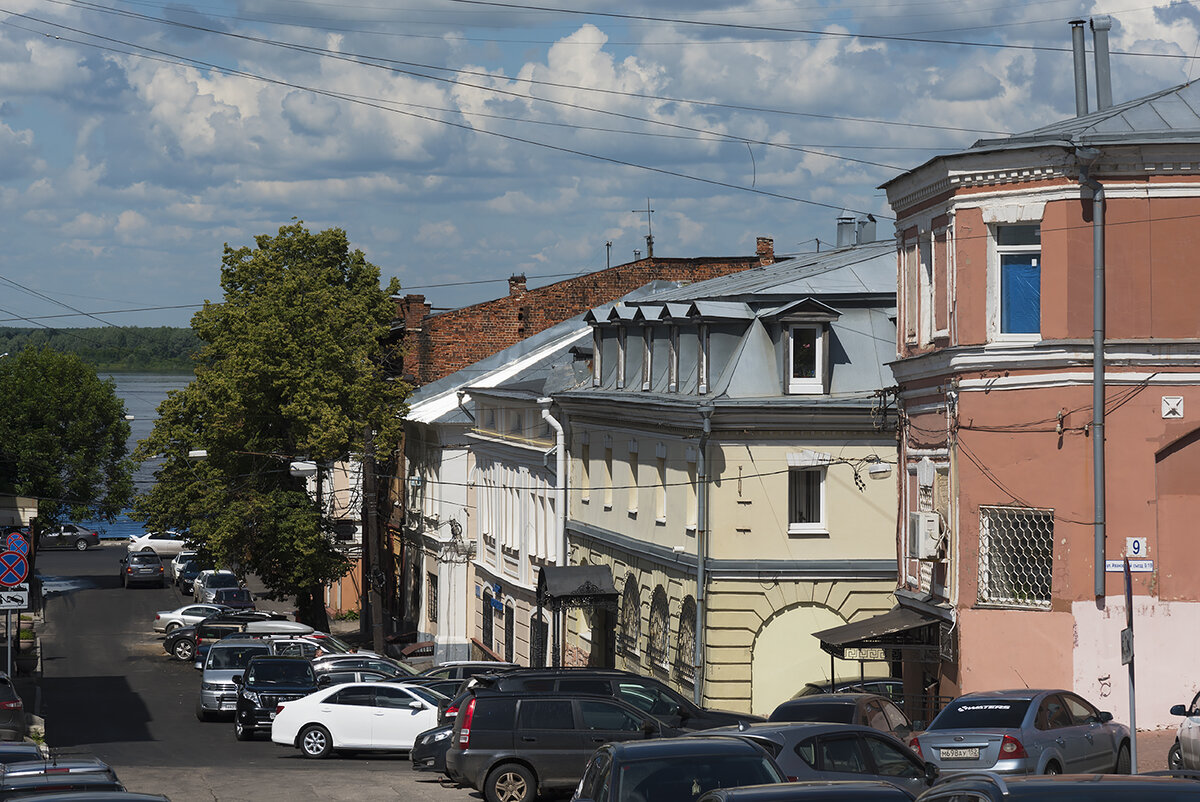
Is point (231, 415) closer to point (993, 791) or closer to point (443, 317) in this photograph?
point (443, 317)

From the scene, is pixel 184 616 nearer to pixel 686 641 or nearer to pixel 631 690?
pixel 686 641

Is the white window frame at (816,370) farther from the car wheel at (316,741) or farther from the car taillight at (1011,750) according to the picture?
the car taillight at (1011,750)

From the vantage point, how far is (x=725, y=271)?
2228 inches

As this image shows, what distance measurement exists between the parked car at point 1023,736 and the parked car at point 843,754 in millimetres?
1717

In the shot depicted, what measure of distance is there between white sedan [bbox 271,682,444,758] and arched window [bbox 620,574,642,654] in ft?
28.9

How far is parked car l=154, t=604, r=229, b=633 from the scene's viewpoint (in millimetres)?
54625

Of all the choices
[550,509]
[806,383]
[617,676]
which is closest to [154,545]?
[550,509]

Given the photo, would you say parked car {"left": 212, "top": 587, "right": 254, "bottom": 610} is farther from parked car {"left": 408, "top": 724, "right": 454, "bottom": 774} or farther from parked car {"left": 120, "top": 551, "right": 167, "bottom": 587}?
parked car {"left": 408, "top": 724, "right": 454, "bottom": 774}

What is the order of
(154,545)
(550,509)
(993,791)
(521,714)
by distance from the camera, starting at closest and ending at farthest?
1. (993,791)
2. (521,714)
3. (550,509)
4. (154,545)

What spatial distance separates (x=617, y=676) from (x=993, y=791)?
1384cm

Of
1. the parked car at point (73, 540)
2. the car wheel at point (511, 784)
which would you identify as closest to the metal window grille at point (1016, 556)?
the car wheel at point (511, 784)

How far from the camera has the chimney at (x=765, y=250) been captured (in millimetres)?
55766

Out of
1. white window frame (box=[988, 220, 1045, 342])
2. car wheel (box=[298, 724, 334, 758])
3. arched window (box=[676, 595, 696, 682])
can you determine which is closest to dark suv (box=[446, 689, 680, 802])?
white window frame (box=[988, 220, 1045, 342])

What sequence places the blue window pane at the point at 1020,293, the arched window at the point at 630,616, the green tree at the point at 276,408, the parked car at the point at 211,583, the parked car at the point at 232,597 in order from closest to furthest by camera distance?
the blue window pane at the point at 1020,293, the arched window at the point at 630,616, the green tree at the point at 276,408, the parked car at the point at 232,597, the parked car at the point at 211,583
